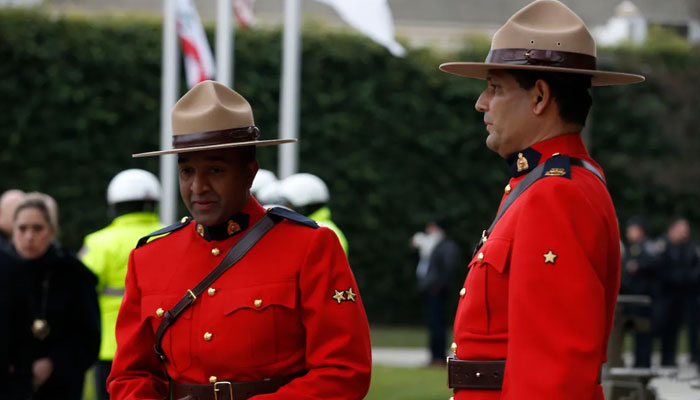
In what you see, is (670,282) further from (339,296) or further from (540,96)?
(540,96)

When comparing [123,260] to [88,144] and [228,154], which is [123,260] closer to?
[228,154]

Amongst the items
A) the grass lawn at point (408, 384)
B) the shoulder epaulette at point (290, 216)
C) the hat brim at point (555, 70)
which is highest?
the hat brim at point (555, 70)

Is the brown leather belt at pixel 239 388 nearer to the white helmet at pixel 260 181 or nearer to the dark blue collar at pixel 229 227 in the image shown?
the dark blue collar at pixel 229 227

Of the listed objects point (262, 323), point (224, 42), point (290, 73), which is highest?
point (224, 42)

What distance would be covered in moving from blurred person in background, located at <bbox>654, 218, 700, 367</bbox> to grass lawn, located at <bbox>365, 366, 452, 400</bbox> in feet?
12.5

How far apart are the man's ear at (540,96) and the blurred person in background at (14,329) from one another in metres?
3.42

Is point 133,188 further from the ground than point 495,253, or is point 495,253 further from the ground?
point 133,188

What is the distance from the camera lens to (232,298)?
14.2 feet

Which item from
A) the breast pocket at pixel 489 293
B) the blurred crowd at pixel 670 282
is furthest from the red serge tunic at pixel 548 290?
the blurred crowd at pixel 670 282

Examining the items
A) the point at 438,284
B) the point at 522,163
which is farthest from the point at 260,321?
the point at 438,284

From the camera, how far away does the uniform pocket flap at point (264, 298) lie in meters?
4.29

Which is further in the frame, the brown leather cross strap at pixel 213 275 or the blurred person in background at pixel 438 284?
the blurred person in background at pixel 438 284

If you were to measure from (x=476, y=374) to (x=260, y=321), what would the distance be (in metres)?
0.83

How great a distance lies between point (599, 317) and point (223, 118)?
1.56m
